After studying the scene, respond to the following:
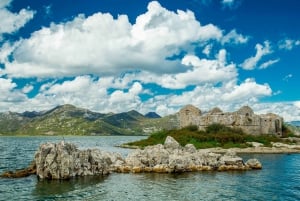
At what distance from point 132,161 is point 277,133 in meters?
134

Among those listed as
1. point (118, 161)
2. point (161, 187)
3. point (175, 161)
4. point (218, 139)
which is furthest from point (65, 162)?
point (218, 139)

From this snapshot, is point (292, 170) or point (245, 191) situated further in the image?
point (292, 170)

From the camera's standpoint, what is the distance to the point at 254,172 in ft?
284

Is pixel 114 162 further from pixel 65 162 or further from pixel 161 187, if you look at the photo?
pixel 161 187

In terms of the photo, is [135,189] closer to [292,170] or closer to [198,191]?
[198,191]

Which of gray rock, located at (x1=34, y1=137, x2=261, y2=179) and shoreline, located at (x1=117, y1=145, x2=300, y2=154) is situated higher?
shoreline, located at (x1=117, y1=145, x2=300, y2=154)

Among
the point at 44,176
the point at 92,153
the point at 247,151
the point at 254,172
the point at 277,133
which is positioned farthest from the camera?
the point at 277,133

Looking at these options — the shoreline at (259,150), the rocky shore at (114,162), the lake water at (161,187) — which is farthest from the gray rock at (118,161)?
the shoreline at (259,150)

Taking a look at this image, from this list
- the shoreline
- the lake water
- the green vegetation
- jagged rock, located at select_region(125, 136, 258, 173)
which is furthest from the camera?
the green vegetation

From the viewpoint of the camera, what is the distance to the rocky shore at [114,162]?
7281 cm

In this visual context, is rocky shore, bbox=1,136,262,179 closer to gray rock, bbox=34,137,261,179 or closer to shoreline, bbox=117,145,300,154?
gray rock, bbox=34,137,261,179

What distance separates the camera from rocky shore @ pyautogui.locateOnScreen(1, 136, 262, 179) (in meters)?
72.8

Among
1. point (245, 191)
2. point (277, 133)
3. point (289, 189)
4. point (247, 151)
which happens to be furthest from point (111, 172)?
point (277, 133)

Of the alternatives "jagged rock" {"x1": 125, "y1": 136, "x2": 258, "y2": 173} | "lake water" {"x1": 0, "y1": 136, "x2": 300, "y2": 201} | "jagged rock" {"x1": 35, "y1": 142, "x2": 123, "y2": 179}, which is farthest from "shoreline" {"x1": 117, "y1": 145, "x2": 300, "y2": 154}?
"jagged rock" {"x1": 35, "y1": 142, "x2": 123, "y2": 179}
